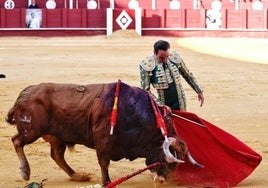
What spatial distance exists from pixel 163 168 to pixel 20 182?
3.32 ft

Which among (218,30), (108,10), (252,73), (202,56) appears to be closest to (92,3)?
(108,10)

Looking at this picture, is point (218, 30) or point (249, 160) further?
point (218, 30)

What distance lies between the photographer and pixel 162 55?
5.46 m

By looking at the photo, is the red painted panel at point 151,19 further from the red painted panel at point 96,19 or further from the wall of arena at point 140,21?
the red painted panel at point 96,19

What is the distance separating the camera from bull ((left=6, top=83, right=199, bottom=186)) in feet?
16.8

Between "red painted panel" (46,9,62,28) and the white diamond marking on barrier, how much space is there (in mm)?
1827

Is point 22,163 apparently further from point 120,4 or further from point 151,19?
point 120,4

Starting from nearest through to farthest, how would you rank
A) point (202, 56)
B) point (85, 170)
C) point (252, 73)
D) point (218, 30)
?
point (85, 170) < point (252, 73) < point (202, 56) < point (218, 30)

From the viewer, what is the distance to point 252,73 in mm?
14109

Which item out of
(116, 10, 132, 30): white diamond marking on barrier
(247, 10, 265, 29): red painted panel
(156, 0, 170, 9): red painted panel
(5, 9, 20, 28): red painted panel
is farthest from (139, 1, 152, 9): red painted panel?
(5, 9, 20, 28): red painted panel

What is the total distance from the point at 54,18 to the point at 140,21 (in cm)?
266

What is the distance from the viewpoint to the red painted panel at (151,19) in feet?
86.8

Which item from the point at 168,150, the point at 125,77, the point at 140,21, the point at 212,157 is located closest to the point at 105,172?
the point at 168,150

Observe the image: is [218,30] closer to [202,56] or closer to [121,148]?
[202,56]
